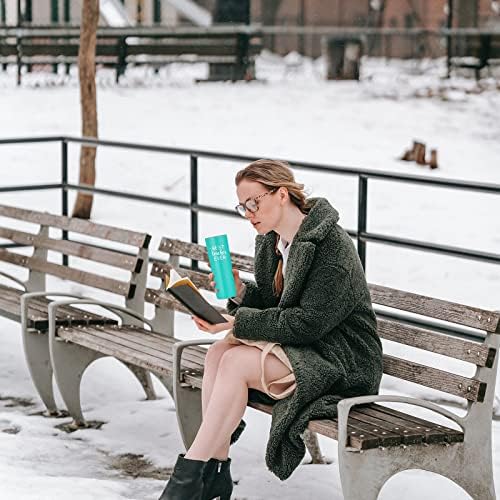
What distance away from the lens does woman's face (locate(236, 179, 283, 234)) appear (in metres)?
5.30

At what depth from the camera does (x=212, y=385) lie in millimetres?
5383

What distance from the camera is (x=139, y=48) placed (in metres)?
24.5

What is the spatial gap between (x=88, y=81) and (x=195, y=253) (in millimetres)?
7079

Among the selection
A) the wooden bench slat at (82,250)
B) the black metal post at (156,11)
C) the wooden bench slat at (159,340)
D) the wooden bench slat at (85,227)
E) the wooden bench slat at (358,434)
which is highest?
the black metal post at (156,11)

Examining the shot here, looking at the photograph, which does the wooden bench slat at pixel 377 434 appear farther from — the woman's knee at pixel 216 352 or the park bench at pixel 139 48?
the park bench at pixel 139 48

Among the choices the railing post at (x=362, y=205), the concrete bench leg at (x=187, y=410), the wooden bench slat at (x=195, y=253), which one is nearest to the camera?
the concrete bench leg at (x=187, y=410)

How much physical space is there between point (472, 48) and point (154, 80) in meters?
6.35

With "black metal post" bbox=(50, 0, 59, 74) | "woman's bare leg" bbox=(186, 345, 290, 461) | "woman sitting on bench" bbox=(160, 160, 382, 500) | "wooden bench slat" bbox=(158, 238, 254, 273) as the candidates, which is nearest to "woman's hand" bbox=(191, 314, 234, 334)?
"woman sitting on bench" bbox=(160, 160, 382, 500)

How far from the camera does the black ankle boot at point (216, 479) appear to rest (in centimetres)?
525

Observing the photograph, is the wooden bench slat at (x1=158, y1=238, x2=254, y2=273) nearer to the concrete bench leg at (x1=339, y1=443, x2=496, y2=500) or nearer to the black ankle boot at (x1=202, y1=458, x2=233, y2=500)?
the black ankle boot at (x1=202, y1=458, x2=233, y2=500)

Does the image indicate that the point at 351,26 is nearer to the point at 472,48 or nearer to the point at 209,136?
the point at 472,48

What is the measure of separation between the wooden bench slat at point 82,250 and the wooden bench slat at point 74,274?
83 millimetres

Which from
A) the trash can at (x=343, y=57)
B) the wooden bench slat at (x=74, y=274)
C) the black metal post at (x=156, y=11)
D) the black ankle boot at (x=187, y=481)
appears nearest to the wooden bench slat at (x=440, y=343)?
the black ankle boot at (x=187, y=481)

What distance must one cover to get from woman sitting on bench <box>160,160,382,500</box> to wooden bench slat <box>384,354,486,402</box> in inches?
7.1
